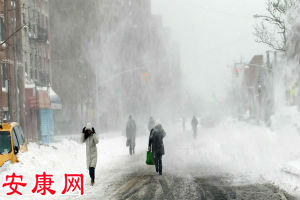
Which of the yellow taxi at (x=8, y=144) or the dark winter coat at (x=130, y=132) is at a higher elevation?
the yellow taxi at (x=8, y=144)

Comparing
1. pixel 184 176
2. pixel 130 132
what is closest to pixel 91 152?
pixel 184 176

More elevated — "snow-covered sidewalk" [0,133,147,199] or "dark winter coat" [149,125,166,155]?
"dark winter coat" [149,125,166,155]

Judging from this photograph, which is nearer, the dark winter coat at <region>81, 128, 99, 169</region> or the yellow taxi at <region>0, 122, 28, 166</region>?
the dark winter coat at <region>81, 128, 99, 169</region>

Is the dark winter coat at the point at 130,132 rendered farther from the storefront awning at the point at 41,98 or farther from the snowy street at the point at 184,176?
the storefront awning at the point at 41,98

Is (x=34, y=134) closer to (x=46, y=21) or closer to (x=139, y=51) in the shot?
(x=46, y=21)

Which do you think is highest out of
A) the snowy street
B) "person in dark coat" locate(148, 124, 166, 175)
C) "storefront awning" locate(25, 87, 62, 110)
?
"storefront awning" locate(25, 87, 62, 110)

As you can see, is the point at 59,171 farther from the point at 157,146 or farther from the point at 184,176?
the point at 184,176

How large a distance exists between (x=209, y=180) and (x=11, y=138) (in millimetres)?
5604

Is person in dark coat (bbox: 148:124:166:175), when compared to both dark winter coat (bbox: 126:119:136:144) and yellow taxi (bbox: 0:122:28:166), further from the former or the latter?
dark winter coat (bbox: 126:119:136:144)

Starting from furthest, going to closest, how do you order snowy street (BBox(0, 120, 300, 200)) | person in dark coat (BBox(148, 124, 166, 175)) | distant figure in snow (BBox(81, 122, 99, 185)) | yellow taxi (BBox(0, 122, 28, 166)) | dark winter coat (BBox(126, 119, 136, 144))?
1. dark winter coat (BBox(126, 119, 136, 144))
2. person in dark coat (BBox(148, 124, 166, 175))
3. yellow taxi (BBox(0, 122, 28, 166))
4. distant figure in snow (BBox(81, 122, 99, 185))
5. snowy street (BBox(0, 120, 300, 200))

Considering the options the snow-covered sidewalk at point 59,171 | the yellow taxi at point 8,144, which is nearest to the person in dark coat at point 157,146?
the snow-covered sidewalk at point 59,171

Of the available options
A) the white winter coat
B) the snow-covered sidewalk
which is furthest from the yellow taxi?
the white winter coat

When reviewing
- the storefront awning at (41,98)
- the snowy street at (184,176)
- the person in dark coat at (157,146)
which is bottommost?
the snowy street at (184,176)

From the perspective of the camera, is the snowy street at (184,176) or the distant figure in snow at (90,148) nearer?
the snowy street at (184,176)
